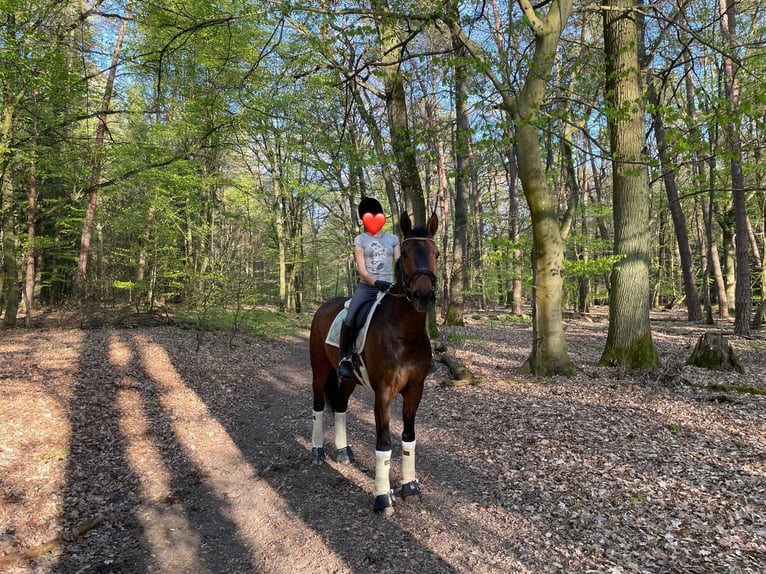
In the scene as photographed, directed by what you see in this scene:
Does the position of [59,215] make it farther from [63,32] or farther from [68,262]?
[63,32]

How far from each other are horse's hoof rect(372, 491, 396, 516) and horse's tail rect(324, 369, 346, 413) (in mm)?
1425

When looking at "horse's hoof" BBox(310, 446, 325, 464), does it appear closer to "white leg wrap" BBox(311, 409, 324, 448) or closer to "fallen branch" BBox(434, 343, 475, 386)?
"white leg wrap" BBox(311, 409, 324, 448)

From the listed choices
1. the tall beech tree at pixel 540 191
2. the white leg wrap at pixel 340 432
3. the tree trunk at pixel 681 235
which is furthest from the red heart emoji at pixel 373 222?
the tree trunk at pixel 681 235

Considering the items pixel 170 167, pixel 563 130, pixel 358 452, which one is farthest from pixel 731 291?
pixel 170 167

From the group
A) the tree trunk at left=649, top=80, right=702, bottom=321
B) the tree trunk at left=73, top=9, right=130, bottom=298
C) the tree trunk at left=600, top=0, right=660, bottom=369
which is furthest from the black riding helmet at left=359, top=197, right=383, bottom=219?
the tree trunk at left=649, top=80, right=702, bottom=321

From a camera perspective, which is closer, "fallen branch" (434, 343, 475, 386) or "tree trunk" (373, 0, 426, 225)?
"fallen branch" (434, 343, 475, 386)

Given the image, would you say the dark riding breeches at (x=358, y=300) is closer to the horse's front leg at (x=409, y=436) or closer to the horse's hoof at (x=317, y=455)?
the horse's front leg at (x=409, y=436)

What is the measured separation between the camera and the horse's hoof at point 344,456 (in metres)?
5.22

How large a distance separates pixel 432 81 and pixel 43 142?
12647 millimetres

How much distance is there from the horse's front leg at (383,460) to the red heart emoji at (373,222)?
1740 millimetres

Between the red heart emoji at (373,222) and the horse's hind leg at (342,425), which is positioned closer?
the red heart emoji at (373,222)

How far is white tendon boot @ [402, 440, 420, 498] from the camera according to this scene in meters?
4.24

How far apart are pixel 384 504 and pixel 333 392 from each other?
172 centimetres

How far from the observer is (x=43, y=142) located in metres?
12.2
